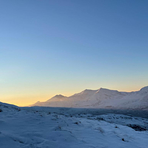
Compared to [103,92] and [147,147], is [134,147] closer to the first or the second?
[147,147]

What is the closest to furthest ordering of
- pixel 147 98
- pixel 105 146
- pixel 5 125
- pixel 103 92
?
pixel 105 146 → pixel 5 125 → pixel 147 98 → pixel 103 92

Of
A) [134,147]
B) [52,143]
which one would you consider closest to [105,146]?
[134,147]

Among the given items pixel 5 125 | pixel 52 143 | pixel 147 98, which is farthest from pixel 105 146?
pixel 147 98

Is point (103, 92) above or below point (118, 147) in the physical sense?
above

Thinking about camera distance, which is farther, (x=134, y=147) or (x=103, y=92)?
(x=103, y=92)

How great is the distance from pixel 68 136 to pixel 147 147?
4322 millimetres

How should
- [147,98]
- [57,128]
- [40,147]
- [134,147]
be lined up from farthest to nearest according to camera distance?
[147,98] < [57,128] < [134,147] < [40,147]

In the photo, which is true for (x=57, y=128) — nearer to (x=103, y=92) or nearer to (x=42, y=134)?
(x=42, y=134)

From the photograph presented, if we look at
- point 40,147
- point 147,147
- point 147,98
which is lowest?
point 147,147

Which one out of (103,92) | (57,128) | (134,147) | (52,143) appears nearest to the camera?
(52,143)

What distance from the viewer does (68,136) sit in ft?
22.6

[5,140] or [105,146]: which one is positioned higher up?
[5,140]

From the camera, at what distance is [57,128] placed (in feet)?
26.8

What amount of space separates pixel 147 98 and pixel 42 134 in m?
53.6
